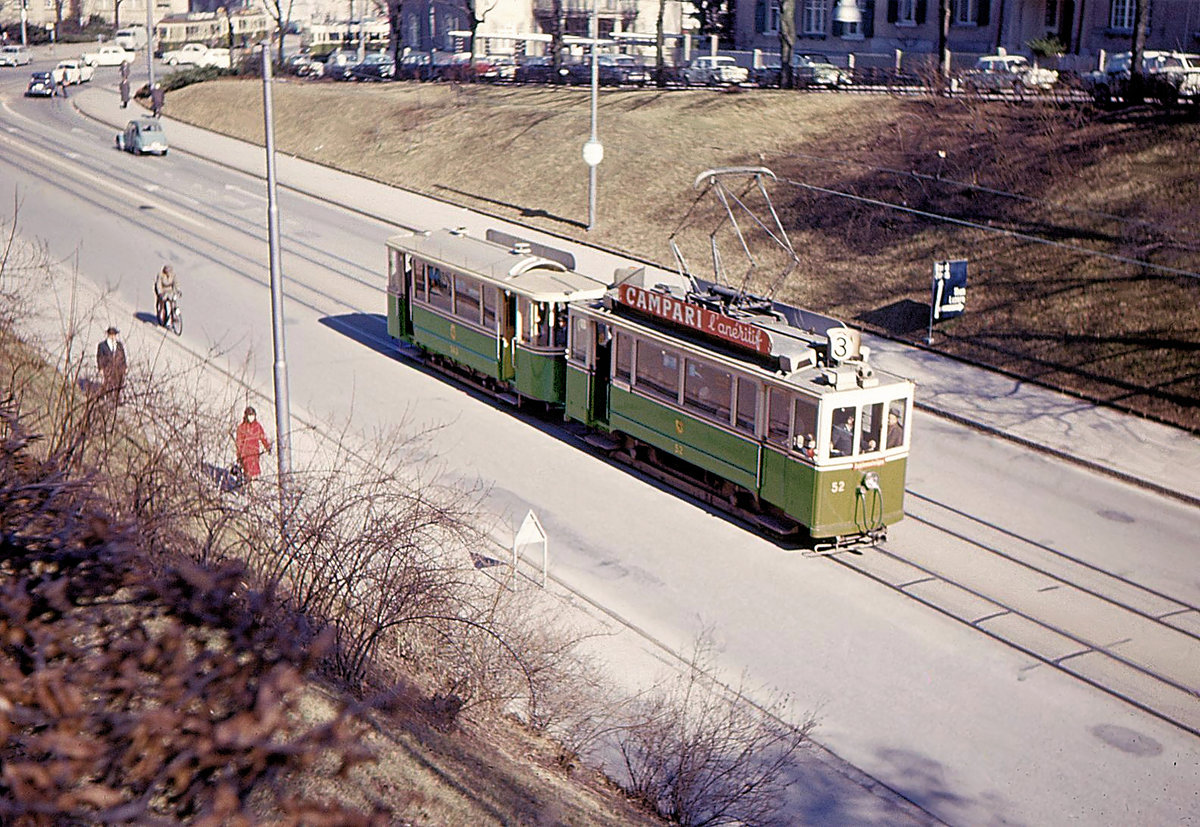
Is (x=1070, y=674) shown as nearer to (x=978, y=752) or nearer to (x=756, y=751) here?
(x=978, y=752)

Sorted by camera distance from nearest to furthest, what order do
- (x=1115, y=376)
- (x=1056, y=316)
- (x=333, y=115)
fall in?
(x=1115, y=376), (x=1056, y=316), (x=333, y=115)

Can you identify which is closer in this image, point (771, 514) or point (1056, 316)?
point (771, 514)

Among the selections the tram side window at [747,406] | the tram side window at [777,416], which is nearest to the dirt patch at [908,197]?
the tram side window at [747,406]

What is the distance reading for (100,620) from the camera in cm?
816

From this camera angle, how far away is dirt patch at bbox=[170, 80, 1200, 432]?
2720cm

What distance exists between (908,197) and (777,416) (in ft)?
58.3

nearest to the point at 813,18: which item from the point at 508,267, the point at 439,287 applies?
the point at 439,287

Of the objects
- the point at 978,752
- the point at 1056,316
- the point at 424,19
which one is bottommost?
the point at 978,752

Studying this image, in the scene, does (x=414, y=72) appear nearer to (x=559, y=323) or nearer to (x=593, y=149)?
(x=593, y=149)

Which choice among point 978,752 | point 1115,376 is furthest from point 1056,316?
point 978,752

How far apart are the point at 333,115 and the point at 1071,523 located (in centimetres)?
4108

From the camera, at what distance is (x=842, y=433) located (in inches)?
711

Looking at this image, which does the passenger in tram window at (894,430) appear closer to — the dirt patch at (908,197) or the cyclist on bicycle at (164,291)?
the dirt patch at (908,197)

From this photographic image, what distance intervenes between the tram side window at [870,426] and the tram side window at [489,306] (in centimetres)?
847
